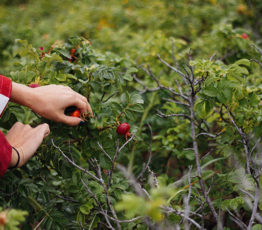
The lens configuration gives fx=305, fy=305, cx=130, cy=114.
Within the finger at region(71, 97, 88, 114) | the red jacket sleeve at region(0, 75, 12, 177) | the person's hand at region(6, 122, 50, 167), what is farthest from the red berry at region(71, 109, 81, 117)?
the red jacket sleeve at region(0, 75, 12, 177)

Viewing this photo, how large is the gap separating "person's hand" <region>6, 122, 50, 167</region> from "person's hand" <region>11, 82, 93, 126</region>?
0.31 ft

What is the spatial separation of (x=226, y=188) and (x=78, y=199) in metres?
0.85

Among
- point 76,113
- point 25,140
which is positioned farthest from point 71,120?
point 25,140

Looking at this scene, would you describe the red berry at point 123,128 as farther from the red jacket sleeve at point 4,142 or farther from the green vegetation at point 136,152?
the red jacket sleeve at point 4,142

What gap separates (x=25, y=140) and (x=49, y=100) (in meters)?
0.22

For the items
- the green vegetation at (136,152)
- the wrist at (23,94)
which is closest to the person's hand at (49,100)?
the wrist at (23,94)

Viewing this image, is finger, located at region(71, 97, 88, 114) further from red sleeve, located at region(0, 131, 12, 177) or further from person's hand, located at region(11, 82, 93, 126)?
red sleeve, located at region(0, 131, 12, 177)

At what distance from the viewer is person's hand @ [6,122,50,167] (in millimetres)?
1363

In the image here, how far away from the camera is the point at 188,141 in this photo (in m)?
2.08

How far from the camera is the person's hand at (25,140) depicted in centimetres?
136

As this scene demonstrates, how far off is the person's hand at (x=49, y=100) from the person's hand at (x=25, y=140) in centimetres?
9

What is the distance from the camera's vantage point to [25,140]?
141 centimetres

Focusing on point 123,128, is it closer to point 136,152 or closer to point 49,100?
point 49,100

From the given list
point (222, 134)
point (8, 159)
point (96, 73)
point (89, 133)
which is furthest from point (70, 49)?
point (222, 134)
